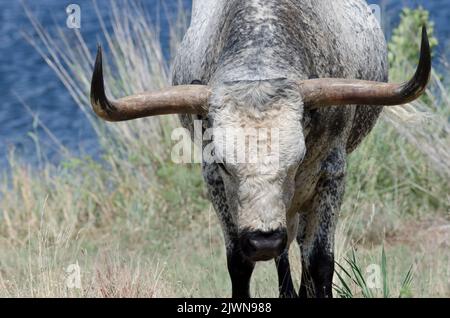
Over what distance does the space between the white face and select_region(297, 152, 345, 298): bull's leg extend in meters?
1.13

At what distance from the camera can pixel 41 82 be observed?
19.8 m

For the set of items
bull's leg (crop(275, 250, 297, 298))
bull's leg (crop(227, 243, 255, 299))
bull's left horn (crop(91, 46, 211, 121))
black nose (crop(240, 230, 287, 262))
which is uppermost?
bull's left horn (crop(91, 46, 211, 121))

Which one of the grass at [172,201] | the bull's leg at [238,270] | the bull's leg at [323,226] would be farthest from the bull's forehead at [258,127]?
the grass at [172,201]

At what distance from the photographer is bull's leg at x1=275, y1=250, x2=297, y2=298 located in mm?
7570

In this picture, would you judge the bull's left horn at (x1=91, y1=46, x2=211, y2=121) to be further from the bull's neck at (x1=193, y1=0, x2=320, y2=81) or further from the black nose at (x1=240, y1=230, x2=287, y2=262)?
the black nose at (x1=240, y1=230, x2=287, y2=262)

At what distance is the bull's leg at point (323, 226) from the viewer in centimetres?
676

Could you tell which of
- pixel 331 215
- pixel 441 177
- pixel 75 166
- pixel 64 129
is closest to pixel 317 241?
pixel 331 215

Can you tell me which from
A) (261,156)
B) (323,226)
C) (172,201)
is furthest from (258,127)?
(172,201)

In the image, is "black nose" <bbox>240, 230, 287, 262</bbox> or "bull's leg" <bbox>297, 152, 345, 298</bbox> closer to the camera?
"black nose" <bbox>240, 230, 287, 262</bbox>

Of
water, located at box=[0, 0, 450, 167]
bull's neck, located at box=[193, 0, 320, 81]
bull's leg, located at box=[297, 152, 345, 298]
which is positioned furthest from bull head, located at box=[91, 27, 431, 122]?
water, located at box=[0, 0, 450, 167]

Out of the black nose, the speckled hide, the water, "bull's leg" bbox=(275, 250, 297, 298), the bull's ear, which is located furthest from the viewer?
the water

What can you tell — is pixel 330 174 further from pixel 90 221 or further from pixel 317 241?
pixel 90 221

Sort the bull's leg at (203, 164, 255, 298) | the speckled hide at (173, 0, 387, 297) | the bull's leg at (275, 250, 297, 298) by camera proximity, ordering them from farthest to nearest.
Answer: the bull's leg at (275, 250, 297, 298), the bull's leg at (203, 164, 255, 298), the speckled hide at (173, 0, 387, 297)

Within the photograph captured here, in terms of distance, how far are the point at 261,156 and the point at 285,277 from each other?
2.32 metres
